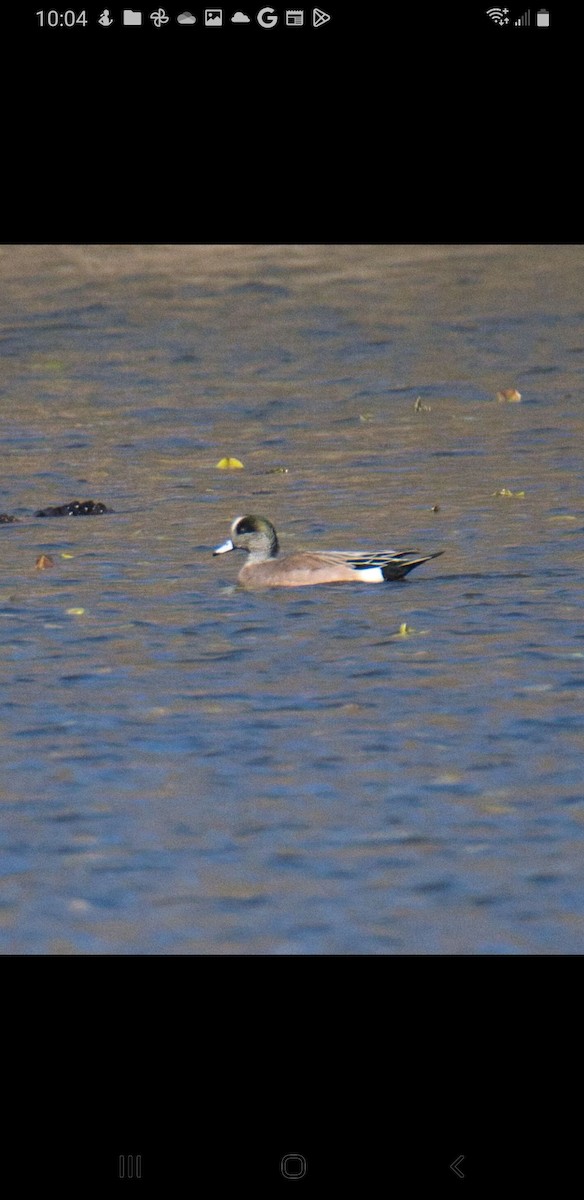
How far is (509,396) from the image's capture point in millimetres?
21344

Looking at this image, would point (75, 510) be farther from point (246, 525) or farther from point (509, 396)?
point (509, 396)

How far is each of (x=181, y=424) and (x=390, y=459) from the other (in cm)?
289

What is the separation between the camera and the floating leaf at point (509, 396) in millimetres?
21266

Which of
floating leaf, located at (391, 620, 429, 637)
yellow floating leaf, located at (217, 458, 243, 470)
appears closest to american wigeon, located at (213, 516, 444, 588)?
floating leaf, located at (391, 620, 429, 637)

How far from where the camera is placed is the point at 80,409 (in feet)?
69.7

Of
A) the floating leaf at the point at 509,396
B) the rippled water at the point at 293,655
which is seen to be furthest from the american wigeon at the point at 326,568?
the floating leaf at the point at 509,396

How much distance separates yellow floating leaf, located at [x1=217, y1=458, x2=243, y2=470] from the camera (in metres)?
18.1

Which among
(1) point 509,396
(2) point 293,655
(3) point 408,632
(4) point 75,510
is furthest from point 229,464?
(2) point 293,655

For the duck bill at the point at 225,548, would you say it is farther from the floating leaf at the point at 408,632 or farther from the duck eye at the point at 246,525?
the floating leaf at the point at 408,632

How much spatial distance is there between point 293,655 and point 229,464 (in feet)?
23.5

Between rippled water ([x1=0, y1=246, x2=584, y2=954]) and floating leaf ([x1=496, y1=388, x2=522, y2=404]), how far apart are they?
28 centimetres

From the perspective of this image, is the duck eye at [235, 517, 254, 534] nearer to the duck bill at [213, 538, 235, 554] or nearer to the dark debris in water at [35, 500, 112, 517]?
the duck bill at [213, 538, 235, 554]

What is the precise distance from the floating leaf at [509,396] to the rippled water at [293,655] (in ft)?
0.92
